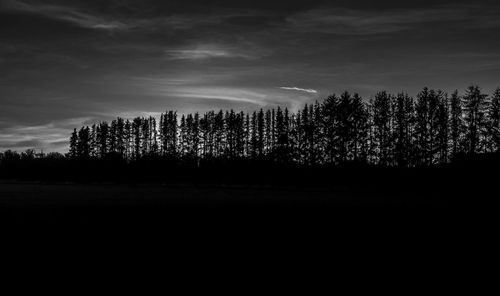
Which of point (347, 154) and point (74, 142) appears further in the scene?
point (74, 142)

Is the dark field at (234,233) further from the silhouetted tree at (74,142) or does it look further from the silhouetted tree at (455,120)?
the silhouetted tree at (74,142)

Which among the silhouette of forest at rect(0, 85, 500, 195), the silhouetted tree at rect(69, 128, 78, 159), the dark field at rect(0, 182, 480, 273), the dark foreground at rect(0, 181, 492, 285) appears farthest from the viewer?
the silhouetted tree at rect(69, 128, 78, 159)

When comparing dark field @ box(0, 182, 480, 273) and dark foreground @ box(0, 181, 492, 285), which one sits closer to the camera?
dark foreground @ box(0, 181, 492, 285)

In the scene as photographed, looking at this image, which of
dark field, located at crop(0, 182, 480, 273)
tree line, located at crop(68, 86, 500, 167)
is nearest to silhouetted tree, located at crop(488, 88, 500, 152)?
tree line, located at crop(68, 86, 500, 167)

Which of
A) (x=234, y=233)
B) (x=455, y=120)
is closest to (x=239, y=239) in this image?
(x=234, y=233)

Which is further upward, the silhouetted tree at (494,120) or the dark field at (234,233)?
the silhouetted tree at (494,120)

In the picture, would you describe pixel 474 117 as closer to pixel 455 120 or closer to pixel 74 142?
pixel 455 120

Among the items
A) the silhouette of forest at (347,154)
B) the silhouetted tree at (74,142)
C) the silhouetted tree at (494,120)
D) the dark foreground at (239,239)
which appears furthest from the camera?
the silhouetted tree at (74,142)

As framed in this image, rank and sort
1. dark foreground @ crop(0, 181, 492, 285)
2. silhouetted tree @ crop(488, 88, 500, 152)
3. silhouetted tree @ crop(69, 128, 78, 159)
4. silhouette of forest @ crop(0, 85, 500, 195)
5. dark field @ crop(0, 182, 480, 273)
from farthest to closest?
1. silhouetted tree @ crop(69, 128, 78, 159)
2. silhouetted tree @ crop(488, 88, 500, 152)
3. silhouette of forest @ crop(0, 85, 500, 195)
4. dark field @ crop(0, 182, 480, 273)
5. dark foreground @ crop(0, 181, 492, 285)

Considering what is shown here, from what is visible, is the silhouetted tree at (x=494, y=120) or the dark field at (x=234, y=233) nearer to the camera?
the dark field at (x=234, y=233)

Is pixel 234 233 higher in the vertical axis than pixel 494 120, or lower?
lower

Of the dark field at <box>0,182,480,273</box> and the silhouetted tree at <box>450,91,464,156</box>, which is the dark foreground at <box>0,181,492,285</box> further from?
the silhouetted tree at <box>450,91,464,156</box>

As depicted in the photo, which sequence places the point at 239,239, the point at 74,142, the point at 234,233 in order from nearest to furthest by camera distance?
1. the point at 239,239
2. the point at 234,233
3. the point at 74,142

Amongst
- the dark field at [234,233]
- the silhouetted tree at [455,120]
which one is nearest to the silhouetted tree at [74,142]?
the silhouetted tree at [455,120]
